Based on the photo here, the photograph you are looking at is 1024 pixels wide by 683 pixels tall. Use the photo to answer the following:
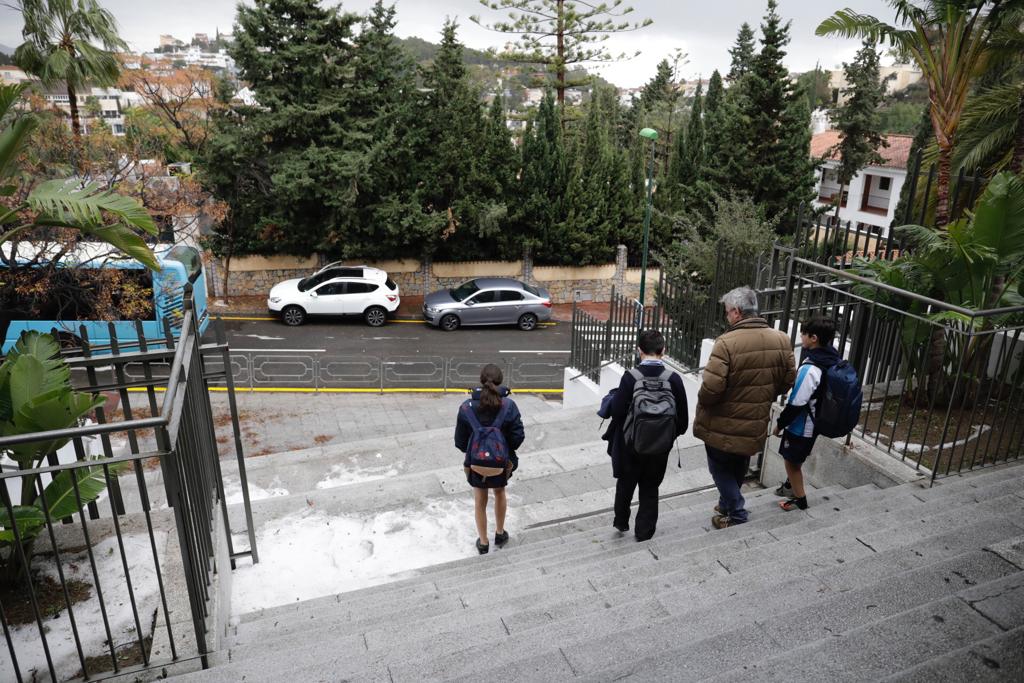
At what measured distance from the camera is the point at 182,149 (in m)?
24.5

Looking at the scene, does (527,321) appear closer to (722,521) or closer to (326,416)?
(326,416)

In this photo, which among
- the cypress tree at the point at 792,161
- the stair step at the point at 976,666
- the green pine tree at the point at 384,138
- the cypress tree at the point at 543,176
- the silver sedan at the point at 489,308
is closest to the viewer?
the stair step at the point at 976,666

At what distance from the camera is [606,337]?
1138 centimetres

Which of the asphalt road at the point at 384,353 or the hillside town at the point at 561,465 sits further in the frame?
the asphalt road at the point at 384,353

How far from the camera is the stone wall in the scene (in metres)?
23.2

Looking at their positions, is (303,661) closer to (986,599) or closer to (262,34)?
(986,599)

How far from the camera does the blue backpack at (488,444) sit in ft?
16.7

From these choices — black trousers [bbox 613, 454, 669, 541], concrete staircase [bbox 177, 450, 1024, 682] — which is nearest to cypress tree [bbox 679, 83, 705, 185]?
concrete staircase [bbox 177, 450, 1024, 682]

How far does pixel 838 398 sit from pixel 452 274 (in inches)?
831

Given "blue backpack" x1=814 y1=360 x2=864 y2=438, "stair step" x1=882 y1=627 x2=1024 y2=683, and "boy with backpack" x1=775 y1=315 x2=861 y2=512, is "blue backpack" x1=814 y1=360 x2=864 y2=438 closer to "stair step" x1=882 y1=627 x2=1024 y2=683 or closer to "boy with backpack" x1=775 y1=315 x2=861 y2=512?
"boy with backpack" x1=775 y1=315 x2=861 y2=512

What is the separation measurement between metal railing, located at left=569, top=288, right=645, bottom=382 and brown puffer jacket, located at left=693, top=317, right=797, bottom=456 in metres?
6.07

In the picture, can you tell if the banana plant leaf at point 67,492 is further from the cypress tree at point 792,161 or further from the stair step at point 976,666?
the cypress tree at point 792,161

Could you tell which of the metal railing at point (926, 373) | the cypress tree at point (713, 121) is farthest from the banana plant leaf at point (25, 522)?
the cypress tree at point (713, 121)

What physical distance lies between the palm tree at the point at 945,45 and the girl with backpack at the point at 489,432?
5419mm
